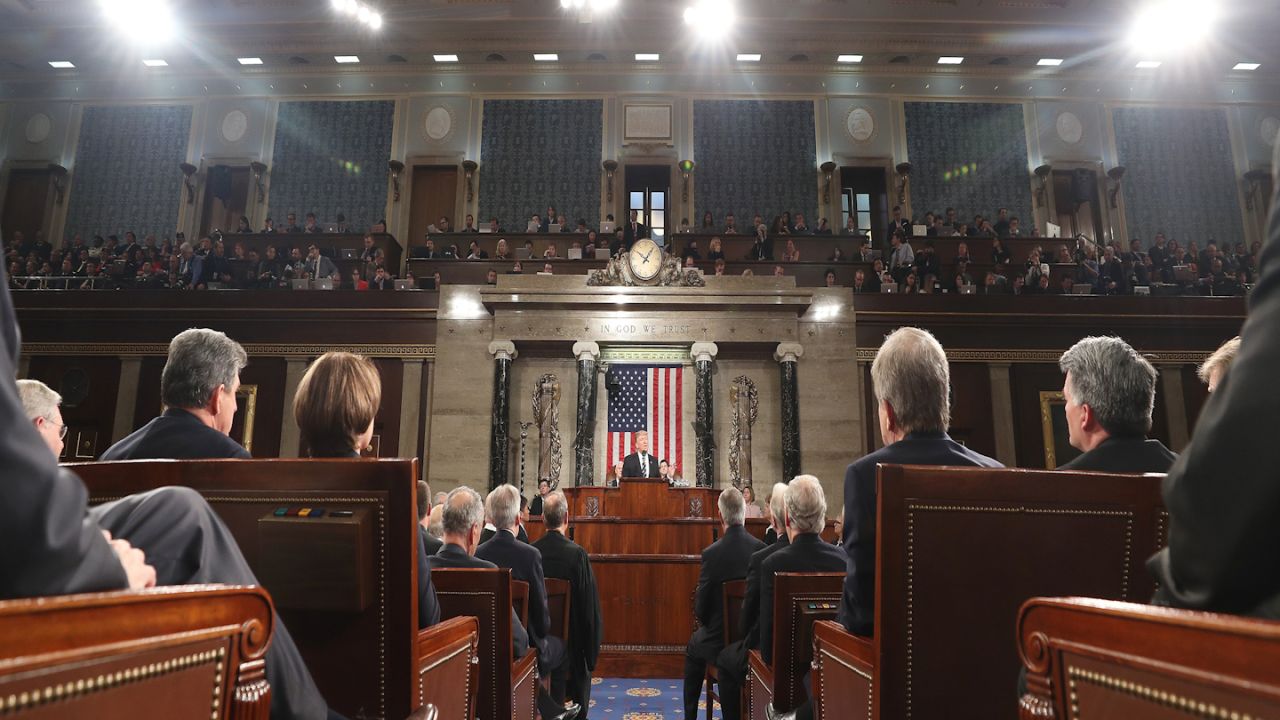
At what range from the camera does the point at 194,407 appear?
6.78 feet

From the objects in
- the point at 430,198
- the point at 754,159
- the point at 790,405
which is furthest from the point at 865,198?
the point at 430,198

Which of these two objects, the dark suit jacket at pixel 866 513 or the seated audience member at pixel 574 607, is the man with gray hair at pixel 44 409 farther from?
the dark suit jacket at pixel 866 513

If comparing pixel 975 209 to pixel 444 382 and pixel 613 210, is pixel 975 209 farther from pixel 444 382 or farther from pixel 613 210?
pixel 444 382

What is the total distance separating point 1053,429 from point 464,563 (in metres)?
9.66

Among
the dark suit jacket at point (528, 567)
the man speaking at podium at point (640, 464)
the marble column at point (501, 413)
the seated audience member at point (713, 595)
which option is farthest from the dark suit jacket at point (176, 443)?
the marble column at point (501, 413)

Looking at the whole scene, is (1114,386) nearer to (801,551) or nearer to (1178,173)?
(801,551)

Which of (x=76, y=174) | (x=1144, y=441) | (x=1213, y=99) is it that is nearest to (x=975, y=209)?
(x=1213, y=99)

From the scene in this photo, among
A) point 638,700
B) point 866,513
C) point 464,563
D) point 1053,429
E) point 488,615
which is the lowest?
point 638,700

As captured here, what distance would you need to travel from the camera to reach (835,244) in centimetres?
1210

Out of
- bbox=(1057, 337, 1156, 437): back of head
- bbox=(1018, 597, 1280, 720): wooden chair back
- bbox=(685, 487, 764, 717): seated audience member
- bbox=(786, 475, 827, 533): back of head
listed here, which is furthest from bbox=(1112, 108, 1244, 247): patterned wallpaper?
bbox=(1018, 597, 1280, 720): wooden chair back

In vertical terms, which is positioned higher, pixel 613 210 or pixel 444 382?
pixel 613 210

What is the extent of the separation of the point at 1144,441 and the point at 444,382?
916cm

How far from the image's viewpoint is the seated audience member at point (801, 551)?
2973 millimetres

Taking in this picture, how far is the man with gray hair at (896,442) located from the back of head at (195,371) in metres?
1.60
